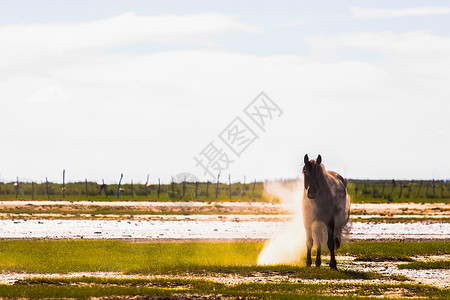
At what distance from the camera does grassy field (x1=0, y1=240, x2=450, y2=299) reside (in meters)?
15.5

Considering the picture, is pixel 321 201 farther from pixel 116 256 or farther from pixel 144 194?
pixel 144 194

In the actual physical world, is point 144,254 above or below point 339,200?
below

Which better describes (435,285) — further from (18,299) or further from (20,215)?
(20,215)

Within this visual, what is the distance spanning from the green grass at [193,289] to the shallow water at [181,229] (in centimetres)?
1498

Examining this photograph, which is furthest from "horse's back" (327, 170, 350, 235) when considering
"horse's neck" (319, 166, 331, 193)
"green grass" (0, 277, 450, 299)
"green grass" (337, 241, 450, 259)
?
"green grass" (337, 241, 450, 259)

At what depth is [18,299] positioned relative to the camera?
14344 mm

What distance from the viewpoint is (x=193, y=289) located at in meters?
16.0

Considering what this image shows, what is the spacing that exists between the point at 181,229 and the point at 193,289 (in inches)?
960

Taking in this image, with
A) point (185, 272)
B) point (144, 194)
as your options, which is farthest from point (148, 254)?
point (144, 194)

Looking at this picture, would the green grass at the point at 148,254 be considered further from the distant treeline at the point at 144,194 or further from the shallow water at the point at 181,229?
the distant treeline at the point at 144,194

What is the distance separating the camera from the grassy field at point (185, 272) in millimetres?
15516

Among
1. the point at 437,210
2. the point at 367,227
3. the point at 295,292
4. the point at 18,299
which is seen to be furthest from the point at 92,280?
the point at 437,210

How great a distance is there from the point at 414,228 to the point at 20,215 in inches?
1144

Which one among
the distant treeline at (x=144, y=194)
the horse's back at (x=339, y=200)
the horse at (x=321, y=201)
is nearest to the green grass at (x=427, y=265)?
the horse's back at (x=339, y=200)
